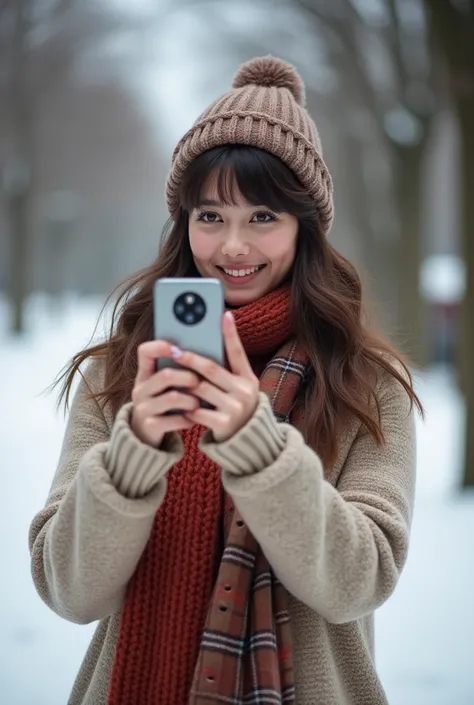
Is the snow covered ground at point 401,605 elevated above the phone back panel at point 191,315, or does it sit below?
below

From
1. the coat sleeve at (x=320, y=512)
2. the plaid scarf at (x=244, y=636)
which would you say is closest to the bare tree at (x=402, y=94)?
the coat sleeve at (x=320, y=512)

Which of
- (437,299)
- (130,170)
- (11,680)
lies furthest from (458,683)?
(130,170)

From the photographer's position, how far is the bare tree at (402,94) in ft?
36.8

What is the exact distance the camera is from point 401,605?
15.4 ft

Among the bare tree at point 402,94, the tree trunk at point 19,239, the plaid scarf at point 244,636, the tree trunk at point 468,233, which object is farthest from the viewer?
the tree trunk at point 19,239

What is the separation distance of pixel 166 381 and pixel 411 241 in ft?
36.1

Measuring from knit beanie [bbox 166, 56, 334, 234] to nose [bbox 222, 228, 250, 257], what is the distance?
0.66ft

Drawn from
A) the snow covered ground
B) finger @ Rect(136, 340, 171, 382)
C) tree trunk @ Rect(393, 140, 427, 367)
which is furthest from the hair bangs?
tree trunk @ Rect(393, 140, 427, 367)

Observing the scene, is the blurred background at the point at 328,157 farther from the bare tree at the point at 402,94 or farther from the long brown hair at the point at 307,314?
the long brown hair at the point at 307,314

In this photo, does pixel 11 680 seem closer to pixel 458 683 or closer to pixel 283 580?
pixel 458 683

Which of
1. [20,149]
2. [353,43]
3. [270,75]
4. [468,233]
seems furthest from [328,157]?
[270,75]

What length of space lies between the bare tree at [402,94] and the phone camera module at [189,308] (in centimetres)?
918

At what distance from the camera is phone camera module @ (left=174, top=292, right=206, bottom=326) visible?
5.10 feet

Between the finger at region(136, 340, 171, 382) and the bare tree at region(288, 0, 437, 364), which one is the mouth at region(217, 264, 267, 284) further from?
the bare tree at region(288, 0, 437, 364)
